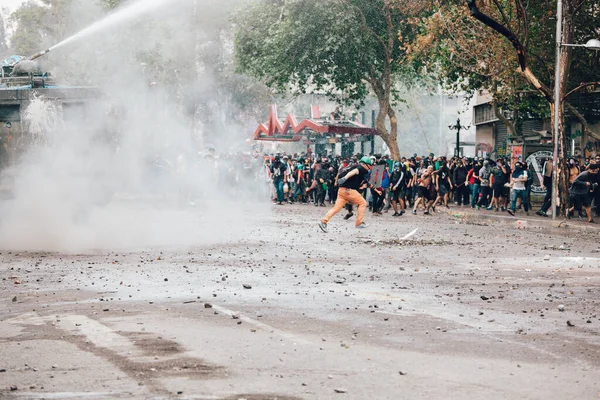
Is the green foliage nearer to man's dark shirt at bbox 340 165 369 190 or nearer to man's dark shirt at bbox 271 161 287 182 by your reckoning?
man's dark shirt at bbox 271 161 287 182

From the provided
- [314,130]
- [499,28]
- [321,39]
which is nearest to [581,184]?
[499,28]

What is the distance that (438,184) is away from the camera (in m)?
34.1

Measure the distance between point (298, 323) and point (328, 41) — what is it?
33.8 m

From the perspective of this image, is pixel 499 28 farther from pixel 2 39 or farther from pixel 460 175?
pixel 2 39

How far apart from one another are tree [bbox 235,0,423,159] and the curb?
11813 mm

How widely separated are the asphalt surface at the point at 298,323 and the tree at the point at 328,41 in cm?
2629

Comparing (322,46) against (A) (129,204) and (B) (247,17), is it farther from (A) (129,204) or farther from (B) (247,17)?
(A) (129,204)

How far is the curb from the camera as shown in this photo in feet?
84.3

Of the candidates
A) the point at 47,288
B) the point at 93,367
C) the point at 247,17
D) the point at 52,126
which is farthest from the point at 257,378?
the point at 247,17

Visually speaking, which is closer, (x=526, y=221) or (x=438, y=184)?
(x=526, y=221)

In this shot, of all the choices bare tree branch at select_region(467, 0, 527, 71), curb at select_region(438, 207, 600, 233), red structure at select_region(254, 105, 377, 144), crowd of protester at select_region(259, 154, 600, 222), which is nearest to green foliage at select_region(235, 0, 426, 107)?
red structure at select_region(254, 105, 377, 144)

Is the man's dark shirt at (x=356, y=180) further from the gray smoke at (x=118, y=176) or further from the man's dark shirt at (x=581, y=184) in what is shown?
the man's dark shirt at (x=581, y=184)

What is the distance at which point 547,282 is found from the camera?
13.0 meters

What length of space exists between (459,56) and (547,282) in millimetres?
20560
